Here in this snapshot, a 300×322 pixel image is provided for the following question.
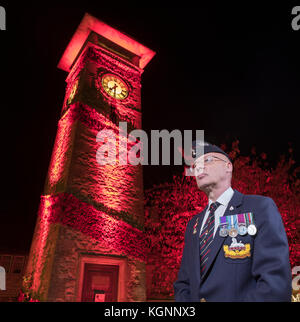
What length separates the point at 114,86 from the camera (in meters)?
11.2

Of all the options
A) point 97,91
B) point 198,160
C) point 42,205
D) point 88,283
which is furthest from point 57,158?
point 198,160

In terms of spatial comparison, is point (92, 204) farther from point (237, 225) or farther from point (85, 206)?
point (237, 225)

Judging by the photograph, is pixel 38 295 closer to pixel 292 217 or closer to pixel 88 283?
pixel 88 283

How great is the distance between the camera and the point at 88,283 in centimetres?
764

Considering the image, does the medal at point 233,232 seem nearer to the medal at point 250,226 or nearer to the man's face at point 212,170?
the medal at point 250,226

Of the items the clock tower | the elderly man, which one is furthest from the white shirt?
the clock tower

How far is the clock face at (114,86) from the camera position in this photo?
10914mm

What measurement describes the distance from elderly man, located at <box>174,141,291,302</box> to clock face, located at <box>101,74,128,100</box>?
9412 millimetres

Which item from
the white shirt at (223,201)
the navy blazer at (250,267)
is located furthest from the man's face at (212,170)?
the navy blazer at (250,267)

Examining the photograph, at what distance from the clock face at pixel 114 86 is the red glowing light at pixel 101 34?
7.71 feet

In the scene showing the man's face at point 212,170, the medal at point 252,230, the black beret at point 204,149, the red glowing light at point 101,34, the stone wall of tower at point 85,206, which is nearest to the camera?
the medal at point 252,230

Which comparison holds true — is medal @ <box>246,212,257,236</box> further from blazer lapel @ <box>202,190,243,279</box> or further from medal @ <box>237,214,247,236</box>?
blazer lapel @ <box>202,190,243,279</box>
